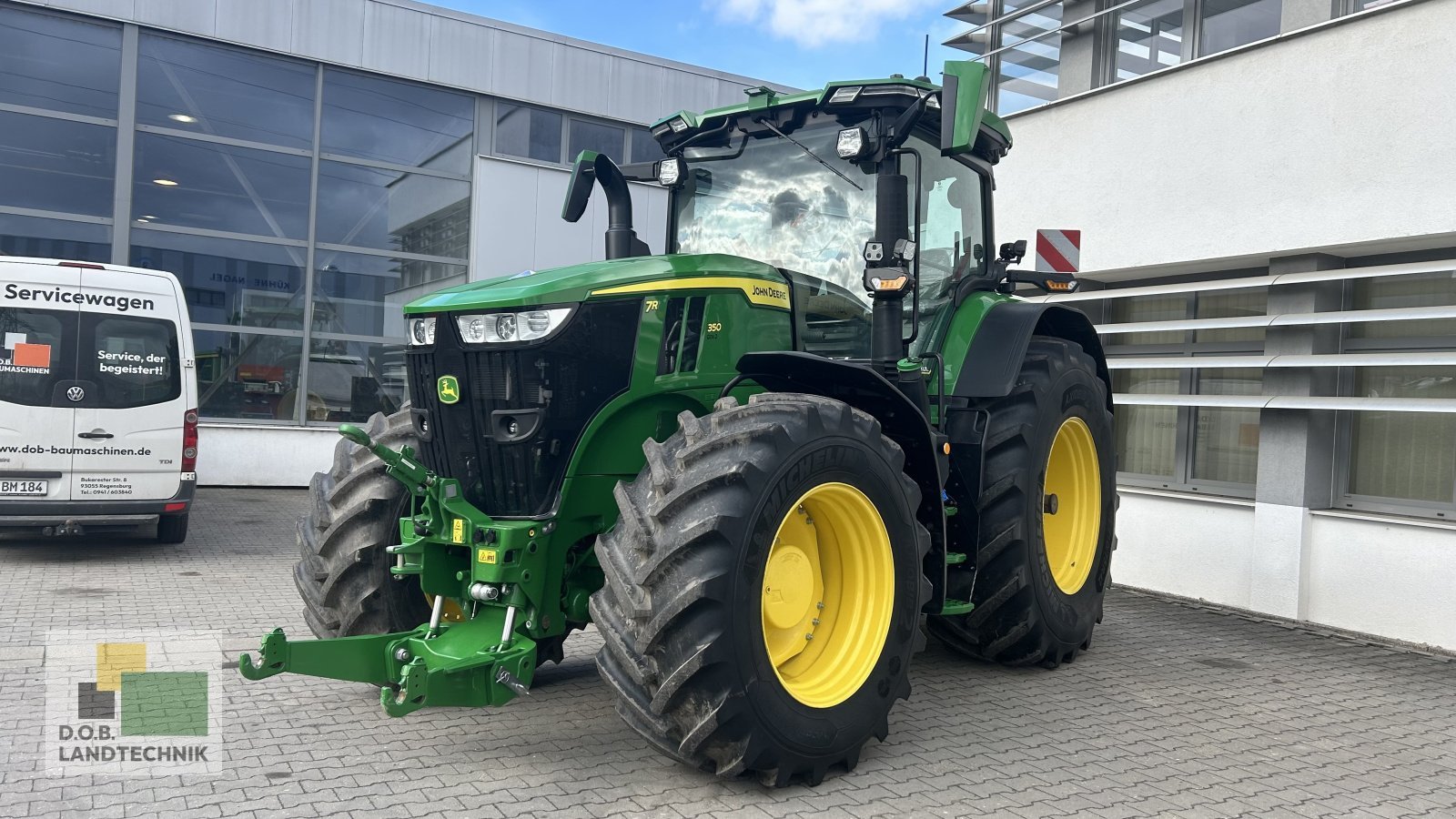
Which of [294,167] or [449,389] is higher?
[294,167]

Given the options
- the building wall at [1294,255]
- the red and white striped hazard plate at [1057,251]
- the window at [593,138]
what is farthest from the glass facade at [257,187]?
the building wall at [1294,255]

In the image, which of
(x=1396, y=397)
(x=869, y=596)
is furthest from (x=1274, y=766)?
(x=1396, y=397)

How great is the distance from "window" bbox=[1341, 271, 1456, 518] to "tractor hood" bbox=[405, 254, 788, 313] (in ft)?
Answer: 15.8

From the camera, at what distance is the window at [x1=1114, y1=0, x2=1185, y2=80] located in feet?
28.5

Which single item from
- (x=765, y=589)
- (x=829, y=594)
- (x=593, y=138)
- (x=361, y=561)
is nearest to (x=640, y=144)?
(x=593, y=138)

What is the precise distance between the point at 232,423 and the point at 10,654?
817 centimetres

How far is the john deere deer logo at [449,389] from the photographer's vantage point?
14.2 ft

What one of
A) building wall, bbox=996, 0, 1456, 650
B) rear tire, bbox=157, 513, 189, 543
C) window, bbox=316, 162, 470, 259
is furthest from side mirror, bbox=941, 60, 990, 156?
window, bbox=316, 162, 470, 259

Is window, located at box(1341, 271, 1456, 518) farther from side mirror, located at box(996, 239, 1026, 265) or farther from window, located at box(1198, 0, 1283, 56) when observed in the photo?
side mirror, located at box(996, 239, 1026, 265)

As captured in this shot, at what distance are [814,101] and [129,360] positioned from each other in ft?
21.1

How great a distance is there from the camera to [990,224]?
6250 millimetres

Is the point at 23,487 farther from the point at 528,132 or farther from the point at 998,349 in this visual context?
the point at 528,132

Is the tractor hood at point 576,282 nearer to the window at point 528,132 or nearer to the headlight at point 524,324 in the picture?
the headlight at point 524,324

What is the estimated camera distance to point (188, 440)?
357 inches
